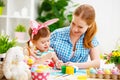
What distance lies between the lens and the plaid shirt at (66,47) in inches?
108

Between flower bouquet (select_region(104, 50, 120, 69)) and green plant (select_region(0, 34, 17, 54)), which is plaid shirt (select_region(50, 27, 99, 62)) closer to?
flower bouquet (select_region(104, 50, 120, 69))

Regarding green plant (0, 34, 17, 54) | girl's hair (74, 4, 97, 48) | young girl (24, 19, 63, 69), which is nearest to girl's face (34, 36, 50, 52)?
young girl (24, 19, 63, 69)

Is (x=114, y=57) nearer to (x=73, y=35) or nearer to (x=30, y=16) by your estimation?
(x=73, y=35)

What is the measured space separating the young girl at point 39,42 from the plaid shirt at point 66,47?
0.54 metres

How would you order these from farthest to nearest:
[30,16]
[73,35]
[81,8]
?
[30,16], [73,35], [81,8]

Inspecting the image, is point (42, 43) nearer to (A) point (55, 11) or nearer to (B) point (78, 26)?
(B) point (78, 26)

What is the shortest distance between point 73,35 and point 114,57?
73cm

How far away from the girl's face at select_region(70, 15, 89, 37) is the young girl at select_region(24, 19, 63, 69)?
1.42ft

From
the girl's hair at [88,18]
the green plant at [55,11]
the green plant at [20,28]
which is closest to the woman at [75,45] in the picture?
the girl's hair at [88,18]

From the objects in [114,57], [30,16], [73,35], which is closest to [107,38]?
[30,16]

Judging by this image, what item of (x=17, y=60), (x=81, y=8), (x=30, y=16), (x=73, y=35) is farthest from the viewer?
(x=30, y=16)

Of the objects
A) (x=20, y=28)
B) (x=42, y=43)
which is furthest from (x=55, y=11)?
(x=42, y=43)

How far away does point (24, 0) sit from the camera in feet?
15.3

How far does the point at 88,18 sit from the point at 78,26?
0.36ft
